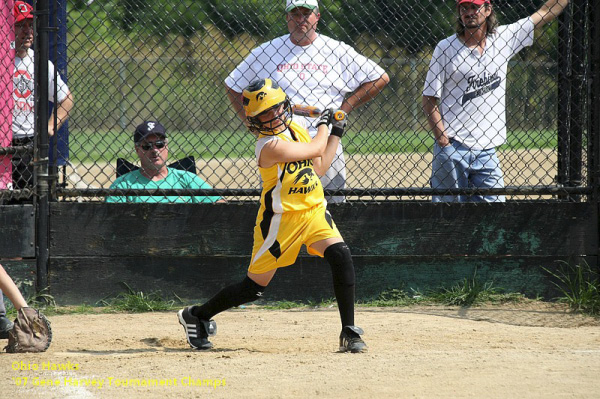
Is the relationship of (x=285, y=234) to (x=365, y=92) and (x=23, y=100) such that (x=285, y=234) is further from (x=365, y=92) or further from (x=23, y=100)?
(x=23, y=100)

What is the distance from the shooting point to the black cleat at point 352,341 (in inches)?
174

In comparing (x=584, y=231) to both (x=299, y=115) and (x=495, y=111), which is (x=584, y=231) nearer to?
(x=495, y=111)

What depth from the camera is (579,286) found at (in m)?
5.67

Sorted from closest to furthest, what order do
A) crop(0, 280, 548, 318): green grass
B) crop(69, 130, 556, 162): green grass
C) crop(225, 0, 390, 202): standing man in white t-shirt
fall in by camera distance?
crop(0, 280, 548, 318): green grass
crop(225, 0, 390, 202): standing man in white t-shirt
crop(69, 130, 556, 162): green grass

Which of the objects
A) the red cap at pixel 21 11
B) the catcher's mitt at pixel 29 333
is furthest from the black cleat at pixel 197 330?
the red cap at pixel 21 11

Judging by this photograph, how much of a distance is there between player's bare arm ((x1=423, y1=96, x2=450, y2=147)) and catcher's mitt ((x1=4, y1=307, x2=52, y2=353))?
3.02 metres

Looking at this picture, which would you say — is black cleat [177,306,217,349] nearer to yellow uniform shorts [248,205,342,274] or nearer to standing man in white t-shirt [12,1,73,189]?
yellow uniform shorts [248,205,342,274]

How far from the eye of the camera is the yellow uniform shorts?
4.54 m

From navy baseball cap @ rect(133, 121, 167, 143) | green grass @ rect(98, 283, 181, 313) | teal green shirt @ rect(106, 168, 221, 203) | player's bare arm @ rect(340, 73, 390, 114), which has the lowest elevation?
green grass @ rect(98, 283, 181, 313)

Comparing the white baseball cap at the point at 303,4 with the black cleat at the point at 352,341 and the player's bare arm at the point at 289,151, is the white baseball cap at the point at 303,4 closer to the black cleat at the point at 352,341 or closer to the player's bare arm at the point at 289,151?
the player's bare arm at the point at 289,151

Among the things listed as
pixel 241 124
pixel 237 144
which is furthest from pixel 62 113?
pixel 241 124

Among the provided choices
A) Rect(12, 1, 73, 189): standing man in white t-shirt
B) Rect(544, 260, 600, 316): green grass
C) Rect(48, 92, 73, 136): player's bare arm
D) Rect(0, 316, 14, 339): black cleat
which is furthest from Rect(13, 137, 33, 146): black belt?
Rect(544, 260, 600, 316): green grass

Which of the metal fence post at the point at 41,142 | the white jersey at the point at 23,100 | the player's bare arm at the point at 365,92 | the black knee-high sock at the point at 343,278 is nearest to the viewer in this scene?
the black knee-high sock at the point at 343,278

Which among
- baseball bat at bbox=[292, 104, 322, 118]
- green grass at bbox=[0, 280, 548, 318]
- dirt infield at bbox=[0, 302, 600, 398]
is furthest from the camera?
green grass at bbox=[0, 280, 548, 318]
